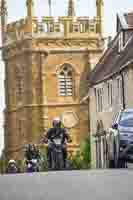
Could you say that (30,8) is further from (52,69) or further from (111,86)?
(111,86)

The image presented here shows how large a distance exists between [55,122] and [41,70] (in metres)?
67.4

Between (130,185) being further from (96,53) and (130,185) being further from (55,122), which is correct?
(96,53)

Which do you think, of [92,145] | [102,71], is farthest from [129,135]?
[92,145]

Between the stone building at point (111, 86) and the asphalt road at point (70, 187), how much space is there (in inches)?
1123

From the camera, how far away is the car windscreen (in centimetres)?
2370

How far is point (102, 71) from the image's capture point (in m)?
56.9

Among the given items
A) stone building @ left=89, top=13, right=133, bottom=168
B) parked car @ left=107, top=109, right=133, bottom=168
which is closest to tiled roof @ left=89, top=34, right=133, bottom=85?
stone building @ left=89, top=13, right=133, bottom=168

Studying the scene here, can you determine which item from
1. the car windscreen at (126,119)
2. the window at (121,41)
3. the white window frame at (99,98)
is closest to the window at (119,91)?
the window at (121,41)

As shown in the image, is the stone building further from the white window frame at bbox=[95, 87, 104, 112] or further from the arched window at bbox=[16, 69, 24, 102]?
the arched window at bbox=[16, 69, 24, 102]

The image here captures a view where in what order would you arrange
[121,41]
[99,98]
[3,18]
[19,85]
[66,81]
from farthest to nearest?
[3,18] < [19,85] < [66,81] < [99,98] < [121,41]

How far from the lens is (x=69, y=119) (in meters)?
93.1

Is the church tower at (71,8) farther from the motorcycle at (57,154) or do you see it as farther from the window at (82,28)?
the motorcycle at (57,154)

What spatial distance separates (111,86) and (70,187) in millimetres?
38862

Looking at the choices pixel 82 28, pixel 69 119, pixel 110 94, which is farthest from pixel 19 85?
pixel 110 94
